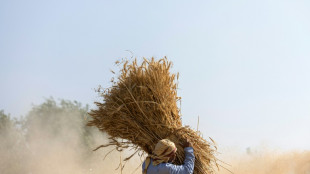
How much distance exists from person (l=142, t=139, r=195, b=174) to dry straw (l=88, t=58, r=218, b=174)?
0.64ft

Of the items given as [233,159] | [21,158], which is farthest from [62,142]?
[233,159]

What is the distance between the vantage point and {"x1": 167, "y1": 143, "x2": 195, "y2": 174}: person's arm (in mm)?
3977

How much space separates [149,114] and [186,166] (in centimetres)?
77

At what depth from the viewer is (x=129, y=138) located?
464 cm

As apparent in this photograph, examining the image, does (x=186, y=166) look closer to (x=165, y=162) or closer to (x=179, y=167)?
(x=179, y=167)

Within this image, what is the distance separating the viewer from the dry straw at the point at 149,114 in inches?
174

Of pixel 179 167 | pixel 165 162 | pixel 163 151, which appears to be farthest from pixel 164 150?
pixel 179 167

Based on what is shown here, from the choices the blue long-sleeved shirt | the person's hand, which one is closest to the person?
the blue long-sleeved shirt

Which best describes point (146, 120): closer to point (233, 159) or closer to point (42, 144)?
point (233, 159)

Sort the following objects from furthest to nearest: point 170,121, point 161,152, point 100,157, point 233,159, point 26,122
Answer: point 26,122
point 100,157
point 233,159
point 170,121
point 161,152

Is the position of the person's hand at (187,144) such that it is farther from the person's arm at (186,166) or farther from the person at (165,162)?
the person at (165,162)

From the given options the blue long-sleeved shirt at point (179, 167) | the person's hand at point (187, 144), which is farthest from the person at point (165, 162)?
the person's hand at point (187, 144)

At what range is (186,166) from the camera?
4109 millimetres

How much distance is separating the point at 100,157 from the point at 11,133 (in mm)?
6966
